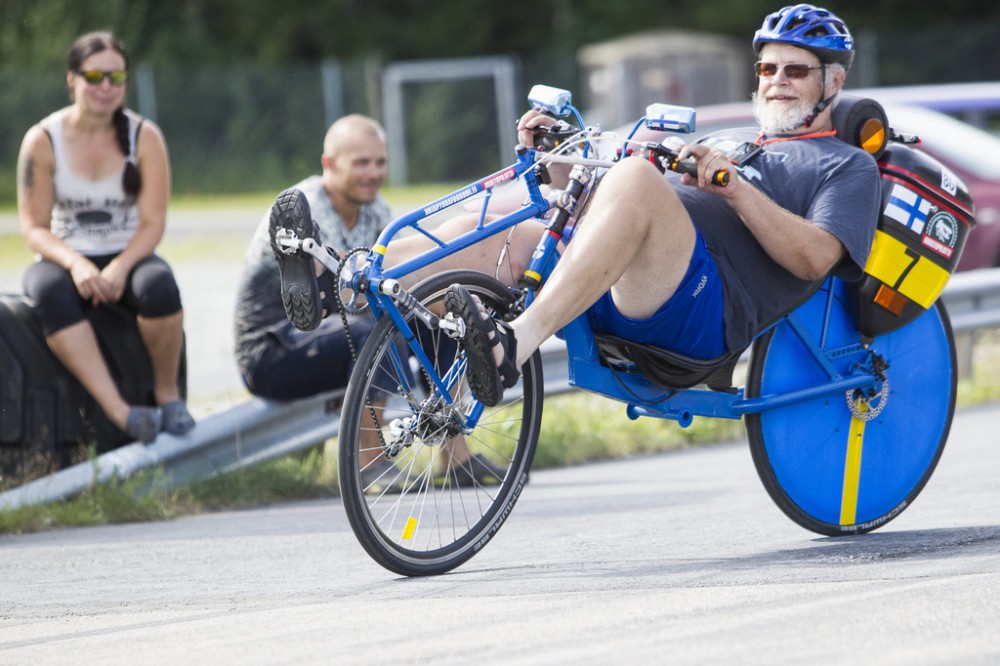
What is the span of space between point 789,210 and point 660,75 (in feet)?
79.8

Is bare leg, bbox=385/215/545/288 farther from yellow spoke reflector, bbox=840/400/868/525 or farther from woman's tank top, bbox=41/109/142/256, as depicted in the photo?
woman's tank top, bbox=41/109/142/256

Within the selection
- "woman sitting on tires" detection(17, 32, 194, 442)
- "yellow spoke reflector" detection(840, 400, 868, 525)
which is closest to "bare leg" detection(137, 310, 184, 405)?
"woman sitting on tires" detection(17, 32, 194, 442)

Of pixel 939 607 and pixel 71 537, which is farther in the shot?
pixel 71 537

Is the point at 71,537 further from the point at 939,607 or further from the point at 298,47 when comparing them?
the point at 298,47

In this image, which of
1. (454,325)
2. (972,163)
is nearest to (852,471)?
(454,325)

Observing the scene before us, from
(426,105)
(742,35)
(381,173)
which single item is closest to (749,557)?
(381,173)

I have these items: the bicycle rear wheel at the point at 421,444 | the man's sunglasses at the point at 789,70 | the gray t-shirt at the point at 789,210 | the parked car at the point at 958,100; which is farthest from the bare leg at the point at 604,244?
the parked car at the point at 958,100

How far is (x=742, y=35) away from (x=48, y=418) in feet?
102

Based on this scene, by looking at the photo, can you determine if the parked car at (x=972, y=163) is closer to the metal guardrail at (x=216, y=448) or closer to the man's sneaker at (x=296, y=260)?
the metal guardrail at (x=216, y=448)

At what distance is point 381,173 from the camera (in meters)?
7.55

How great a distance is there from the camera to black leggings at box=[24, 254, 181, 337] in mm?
6930

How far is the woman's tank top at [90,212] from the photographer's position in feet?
24.0

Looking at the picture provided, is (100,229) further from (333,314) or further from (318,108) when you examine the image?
Answer: (318,108)

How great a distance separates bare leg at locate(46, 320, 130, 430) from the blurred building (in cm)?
2137
